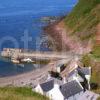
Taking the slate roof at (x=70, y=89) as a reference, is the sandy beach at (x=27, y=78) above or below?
below

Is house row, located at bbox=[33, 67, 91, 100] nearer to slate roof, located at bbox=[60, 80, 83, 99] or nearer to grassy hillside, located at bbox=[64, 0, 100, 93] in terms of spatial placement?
slate roof, located at bbox=[60, 80, 83, 99]

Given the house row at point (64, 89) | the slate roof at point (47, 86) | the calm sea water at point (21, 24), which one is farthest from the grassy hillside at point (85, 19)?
the slate roof at point (47, 86)

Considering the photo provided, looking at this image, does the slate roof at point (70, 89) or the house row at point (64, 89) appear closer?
the house row at point (64, 89)

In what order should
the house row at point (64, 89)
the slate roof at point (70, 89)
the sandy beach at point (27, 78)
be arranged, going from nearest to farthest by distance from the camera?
1. the house row at point (64, 89)
2. the slate roof at point (70, 89)
3. the sandy beach at point (27, 78)

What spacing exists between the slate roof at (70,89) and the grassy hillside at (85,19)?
117ft

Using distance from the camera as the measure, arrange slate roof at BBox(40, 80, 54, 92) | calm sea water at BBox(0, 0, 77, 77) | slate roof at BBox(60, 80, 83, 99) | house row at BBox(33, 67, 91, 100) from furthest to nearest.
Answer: calm sea water at BBox(0, 0, 77, 77)
slate roof at BBox(40, 80, 54, 92)
slate roof at BBox(60, 80, 83, 99)
house row at BBox(33, 67, 91, 100)

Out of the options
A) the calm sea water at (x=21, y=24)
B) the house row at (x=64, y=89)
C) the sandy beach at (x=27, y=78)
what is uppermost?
the calm sea water at (x=21, y=24)


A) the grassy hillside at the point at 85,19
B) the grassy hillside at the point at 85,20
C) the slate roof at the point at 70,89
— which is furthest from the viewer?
the grassy hillside at the point at 85,19

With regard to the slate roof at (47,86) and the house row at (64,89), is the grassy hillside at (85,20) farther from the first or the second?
the slate roof at (47,86)

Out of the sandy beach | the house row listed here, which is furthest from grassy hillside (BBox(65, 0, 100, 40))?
the house row

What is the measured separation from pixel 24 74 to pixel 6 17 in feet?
180

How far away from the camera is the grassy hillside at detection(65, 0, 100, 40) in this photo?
74.7 m

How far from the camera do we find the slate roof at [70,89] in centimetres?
3352

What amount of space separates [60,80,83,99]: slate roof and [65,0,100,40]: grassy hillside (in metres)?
35.7
